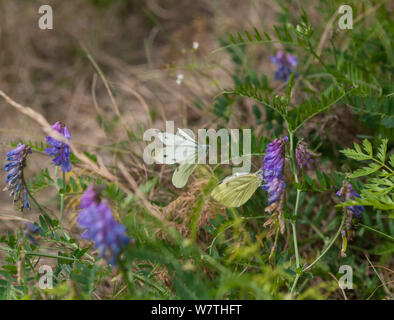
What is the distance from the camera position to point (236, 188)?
1.32m

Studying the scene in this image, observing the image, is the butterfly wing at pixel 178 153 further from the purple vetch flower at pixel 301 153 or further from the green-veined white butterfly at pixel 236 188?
the purple vetch flower at pixel 301 153

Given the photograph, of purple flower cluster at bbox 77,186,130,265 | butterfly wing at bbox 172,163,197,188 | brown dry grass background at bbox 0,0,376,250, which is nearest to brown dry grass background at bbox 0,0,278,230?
brown dry grass background at bbox 0,0,376,250

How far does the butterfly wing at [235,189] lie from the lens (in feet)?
4.20

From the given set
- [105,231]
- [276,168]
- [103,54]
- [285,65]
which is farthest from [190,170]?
[103,54]

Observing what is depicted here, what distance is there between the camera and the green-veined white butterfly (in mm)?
1281

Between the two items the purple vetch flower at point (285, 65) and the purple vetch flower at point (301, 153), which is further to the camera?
the purple vetch flower at point (285, 65)

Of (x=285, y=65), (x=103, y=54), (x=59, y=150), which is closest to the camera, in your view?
(x=59, y=150)

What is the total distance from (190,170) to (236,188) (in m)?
0.24

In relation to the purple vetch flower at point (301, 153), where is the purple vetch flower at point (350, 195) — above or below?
below

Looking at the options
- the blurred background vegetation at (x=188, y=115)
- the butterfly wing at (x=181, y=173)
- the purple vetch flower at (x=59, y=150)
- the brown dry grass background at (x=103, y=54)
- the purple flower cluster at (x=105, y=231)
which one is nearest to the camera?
the purple flower cluster at (x=105, y=231)

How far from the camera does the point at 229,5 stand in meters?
3.58

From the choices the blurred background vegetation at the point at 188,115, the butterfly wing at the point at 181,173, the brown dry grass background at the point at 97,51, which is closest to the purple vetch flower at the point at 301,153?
the blurred background vegetation at the point at 188,115

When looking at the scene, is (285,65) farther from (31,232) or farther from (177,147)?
(31,232)
